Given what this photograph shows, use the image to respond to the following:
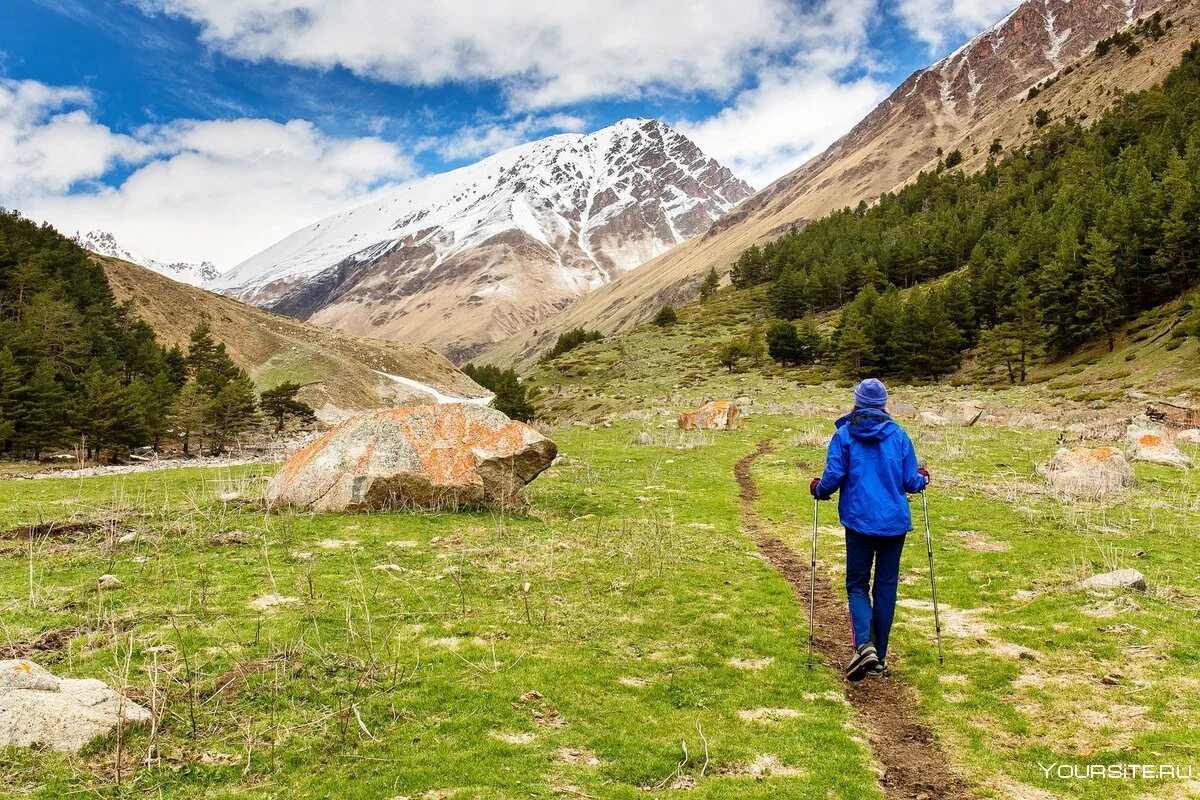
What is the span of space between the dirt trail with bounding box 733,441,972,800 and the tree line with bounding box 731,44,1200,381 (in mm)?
74435

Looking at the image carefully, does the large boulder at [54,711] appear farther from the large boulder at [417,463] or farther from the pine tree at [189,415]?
the pine tree at [189,415]

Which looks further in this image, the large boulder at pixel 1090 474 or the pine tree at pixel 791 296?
the pine tree at pixel 791 296

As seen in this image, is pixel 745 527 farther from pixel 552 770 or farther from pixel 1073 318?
pixel 1073 318

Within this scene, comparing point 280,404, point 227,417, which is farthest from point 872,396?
point 280,404

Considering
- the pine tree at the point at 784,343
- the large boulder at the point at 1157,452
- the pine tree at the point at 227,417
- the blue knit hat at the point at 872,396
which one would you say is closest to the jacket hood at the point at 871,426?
the blue knit hat at the point at 872,396

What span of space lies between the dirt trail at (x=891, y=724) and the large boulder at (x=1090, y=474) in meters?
13.8

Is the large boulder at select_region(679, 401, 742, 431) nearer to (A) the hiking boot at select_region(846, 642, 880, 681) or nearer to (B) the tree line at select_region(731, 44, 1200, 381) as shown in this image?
(A) the hiking boot at select_region(846, 642, 880, 681)

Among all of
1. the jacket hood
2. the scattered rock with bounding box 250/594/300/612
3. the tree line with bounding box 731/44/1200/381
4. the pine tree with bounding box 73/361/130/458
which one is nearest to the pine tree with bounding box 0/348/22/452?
the pine tree with bounding box 73/361/130/458

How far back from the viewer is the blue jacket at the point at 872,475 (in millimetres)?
10086

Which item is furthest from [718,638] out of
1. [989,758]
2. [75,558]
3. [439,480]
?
[75,558]

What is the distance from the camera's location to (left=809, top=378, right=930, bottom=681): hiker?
33.2 feet

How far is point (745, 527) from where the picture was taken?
2123cm

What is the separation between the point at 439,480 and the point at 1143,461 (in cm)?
2943

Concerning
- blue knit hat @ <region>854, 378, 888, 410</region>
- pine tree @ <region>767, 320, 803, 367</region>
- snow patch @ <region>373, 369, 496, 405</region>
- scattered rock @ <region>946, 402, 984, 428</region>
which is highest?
pine tree @ <region>767, 320, 803, 367</region>
